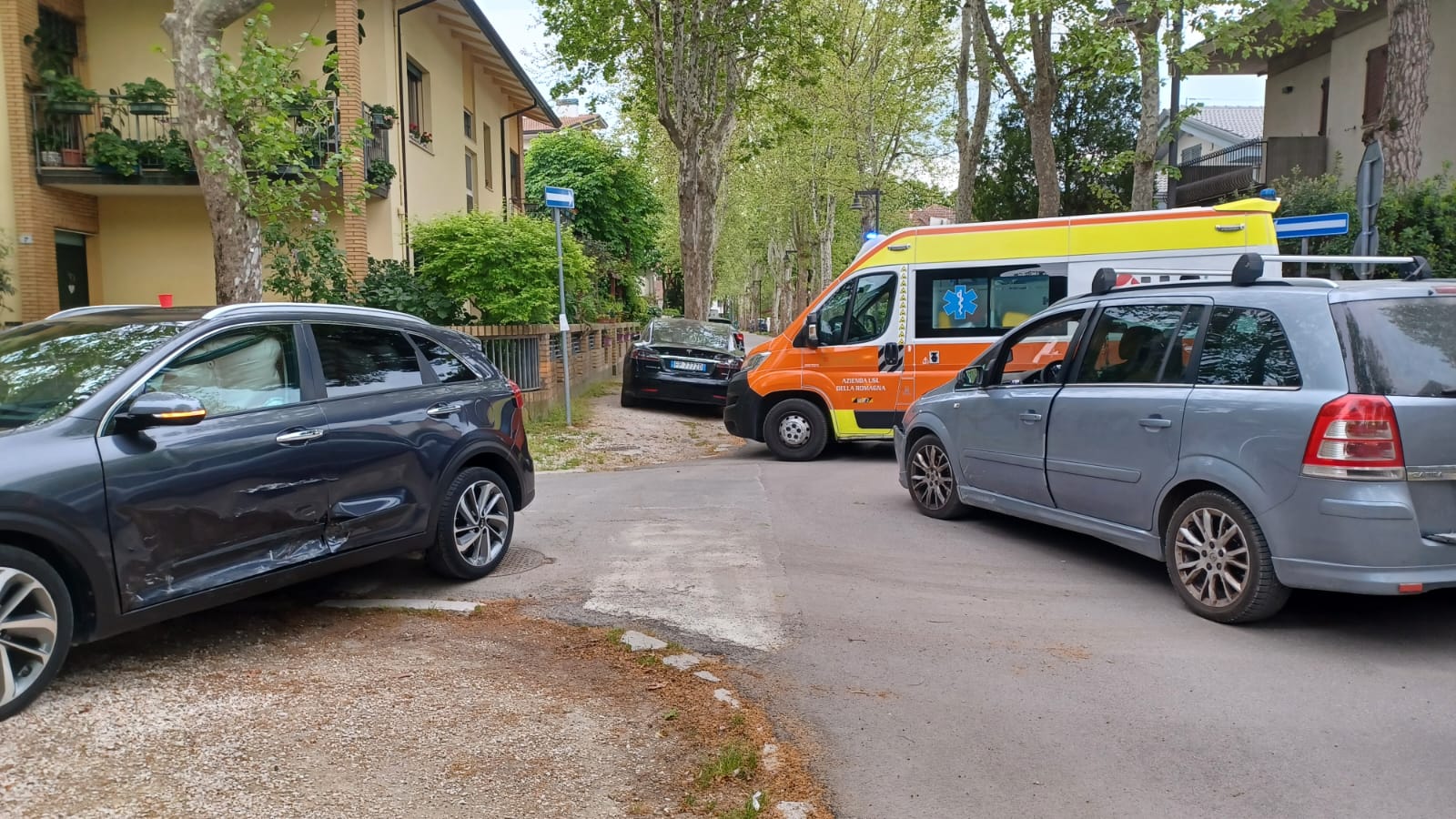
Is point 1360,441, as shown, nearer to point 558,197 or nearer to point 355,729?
point 355,729

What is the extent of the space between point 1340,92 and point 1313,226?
14.1 metres

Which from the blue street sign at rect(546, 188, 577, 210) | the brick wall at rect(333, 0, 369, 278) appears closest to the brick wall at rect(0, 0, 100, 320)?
the brick wall at rect(333, 0, 369, 278)

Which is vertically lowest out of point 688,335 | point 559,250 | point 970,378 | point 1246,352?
point 970,378

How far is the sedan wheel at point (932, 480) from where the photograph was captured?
8.23m

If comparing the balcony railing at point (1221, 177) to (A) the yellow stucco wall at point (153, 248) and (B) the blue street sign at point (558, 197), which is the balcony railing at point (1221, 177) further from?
(A) the yellow stucco wall at point (153, 248)

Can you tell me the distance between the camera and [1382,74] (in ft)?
70.4

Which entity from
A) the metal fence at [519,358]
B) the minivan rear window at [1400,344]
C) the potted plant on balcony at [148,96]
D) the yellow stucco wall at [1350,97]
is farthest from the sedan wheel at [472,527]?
the yellow stucco wall at [1350,97]

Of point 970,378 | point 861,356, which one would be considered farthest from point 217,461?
point 861,356

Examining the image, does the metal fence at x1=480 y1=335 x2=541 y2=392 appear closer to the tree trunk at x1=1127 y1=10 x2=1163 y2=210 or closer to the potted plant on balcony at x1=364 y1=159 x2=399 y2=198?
the potted plant on balcony at x1=364 y1=159 x2=399 y2=198

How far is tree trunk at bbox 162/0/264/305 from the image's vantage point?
10453 millimetres

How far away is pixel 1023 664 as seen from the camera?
16.1 ft

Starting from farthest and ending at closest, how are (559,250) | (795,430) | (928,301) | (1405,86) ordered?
(1405,86) → (559,250) → (795,430) → (928,301)

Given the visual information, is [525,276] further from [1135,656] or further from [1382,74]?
[1382,74]

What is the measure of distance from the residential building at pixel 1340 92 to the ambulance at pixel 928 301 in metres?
10.2
